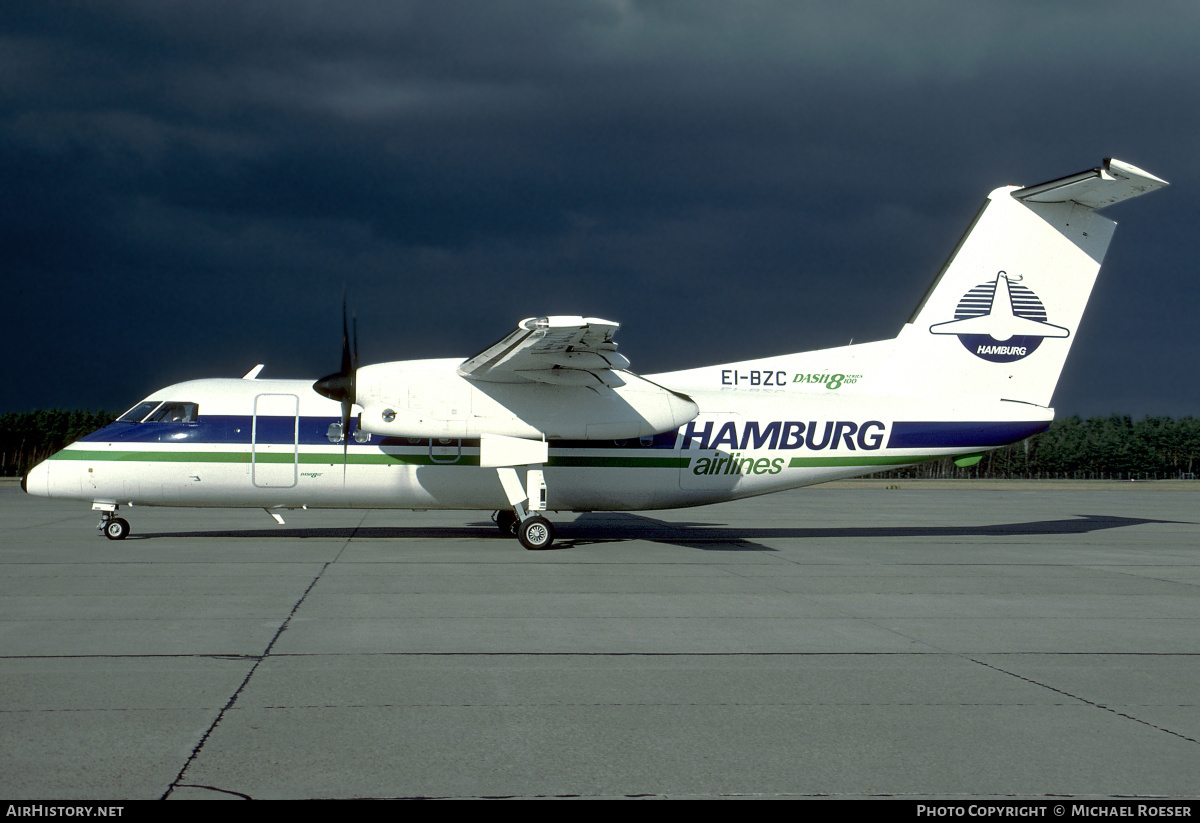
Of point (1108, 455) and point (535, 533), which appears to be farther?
point (1108, 455)

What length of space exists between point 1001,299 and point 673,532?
8.06 meters

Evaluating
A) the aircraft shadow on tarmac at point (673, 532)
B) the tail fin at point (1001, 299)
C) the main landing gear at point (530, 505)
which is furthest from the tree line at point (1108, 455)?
the main landing gear at point (530, 505)

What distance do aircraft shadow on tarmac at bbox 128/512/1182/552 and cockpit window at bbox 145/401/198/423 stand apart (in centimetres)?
226

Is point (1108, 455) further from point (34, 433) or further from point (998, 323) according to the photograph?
point (34, 433)

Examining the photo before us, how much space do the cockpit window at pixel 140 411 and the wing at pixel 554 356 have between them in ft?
19.2

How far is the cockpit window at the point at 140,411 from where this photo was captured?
16.6 meters

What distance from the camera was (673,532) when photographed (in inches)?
776

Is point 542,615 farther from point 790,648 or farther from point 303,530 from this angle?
point 303,530

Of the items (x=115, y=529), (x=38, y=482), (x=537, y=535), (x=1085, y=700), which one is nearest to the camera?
(x=1085, y=700)

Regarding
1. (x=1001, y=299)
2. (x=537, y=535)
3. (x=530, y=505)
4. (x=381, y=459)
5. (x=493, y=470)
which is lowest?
(x=537, y=535)

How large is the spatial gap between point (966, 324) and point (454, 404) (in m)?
9.96

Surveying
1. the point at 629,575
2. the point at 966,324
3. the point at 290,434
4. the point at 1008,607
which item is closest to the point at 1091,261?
the point at 966,324

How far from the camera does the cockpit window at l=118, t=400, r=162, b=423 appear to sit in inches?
654

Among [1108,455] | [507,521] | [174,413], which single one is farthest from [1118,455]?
[174,413]
